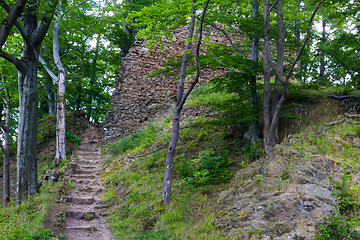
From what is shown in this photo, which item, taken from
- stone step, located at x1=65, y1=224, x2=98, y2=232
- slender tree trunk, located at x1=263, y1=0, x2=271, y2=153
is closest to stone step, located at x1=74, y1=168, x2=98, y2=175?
stone step, located at x1=65, y1=224, x2=98, y2=232

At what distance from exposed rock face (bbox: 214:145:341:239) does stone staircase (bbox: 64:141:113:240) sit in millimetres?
3089

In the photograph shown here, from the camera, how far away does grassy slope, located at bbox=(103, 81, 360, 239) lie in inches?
191

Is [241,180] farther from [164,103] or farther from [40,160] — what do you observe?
[40,160]

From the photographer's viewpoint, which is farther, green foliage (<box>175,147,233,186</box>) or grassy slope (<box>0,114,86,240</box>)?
green foliage (<box>175,147,233,186</box>)

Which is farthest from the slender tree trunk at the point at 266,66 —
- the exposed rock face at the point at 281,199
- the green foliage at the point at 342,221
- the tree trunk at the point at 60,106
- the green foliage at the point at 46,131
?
the green foliage at the point at 46,131

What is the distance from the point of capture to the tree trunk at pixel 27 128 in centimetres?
588

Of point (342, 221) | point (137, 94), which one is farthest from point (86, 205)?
point (137, 94)

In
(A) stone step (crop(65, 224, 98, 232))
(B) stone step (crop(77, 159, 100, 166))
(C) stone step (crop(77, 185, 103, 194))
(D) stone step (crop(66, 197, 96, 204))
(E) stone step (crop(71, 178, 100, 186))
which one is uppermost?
(B) stone step (crop(77, 159, 100, 166))

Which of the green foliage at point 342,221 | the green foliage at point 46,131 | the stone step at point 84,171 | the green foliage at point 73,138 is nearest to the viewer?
the green foliage at point 342,221

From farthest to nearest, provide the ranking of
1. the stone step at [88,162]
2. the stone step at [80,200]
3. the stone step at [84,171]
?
1. the stone step at [88,162]
2. the stone step at [84,171]
3. the stone step at [80,200]

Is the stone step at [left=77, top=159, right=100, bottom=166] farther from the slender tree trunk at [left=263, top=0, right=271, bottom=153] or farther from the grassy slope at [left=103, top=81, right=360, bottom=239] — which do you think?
the slender tree trunk at [left=263, top=0, right=271, bottom=153]

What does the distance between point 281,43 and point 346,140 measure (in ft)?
9.71

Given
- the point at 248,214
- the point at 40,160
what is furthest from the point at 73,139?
the point at 248,214

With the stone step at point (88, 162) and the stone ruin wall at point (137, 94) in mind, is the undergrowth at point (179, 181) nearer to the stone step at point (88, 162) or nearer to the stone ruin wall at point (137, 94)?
the stone step at point (88, 162)
